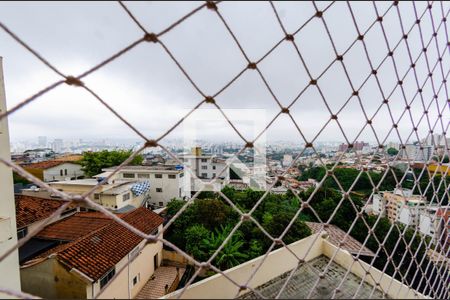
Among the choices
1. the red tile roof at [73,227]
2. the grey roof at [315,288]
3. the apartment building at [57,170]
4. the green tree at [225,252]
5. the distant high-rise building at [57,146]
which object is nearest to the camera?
the grey roof at [315,288]

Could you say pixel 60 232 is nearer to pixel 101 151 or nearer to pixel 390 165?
pixel 390 165

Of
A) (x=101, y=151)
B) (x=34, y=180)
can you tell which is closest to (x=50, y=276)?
(x=34, y=180)

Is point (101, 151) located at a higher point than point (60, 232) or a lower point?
higher

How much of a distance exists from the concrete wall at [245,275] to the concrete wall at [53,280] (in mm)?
2287

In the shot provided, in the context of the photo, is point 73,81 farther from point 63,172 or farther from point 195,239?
point 63,172

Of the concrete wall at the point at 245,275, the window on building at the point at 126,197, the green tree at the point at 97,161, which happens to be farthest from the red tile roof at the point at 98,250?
the green tree at the point at 97,161

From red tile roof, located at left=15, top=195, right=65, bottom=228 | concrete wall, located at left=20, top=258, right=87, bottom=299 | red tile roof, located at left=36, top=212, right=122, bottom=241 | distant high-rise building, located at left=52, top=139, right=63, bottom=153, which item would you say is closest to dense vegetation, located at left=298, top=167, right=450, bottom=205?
concrete wall, located at left=20, top=258, right=87, bottom=299

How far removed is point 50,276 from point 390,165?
9.32 feet

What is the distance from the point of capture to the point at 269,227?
4395 millimetres

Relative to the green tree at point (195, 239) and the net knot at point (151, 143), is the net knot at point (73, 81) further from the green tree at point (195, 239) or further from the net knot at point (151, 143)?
the green tree at point (195, 239)

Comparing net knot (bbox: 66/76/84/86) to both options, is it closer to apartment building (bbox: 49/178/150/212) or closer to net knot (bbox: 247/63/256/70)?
net knot (bbox: 247/63/256/70)

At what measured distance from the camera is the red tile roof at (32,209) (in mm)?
3586

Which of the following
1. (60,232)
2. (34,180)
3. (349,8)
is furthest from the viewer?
(60,232)

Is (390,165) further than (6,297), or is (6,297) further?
(390,165)
